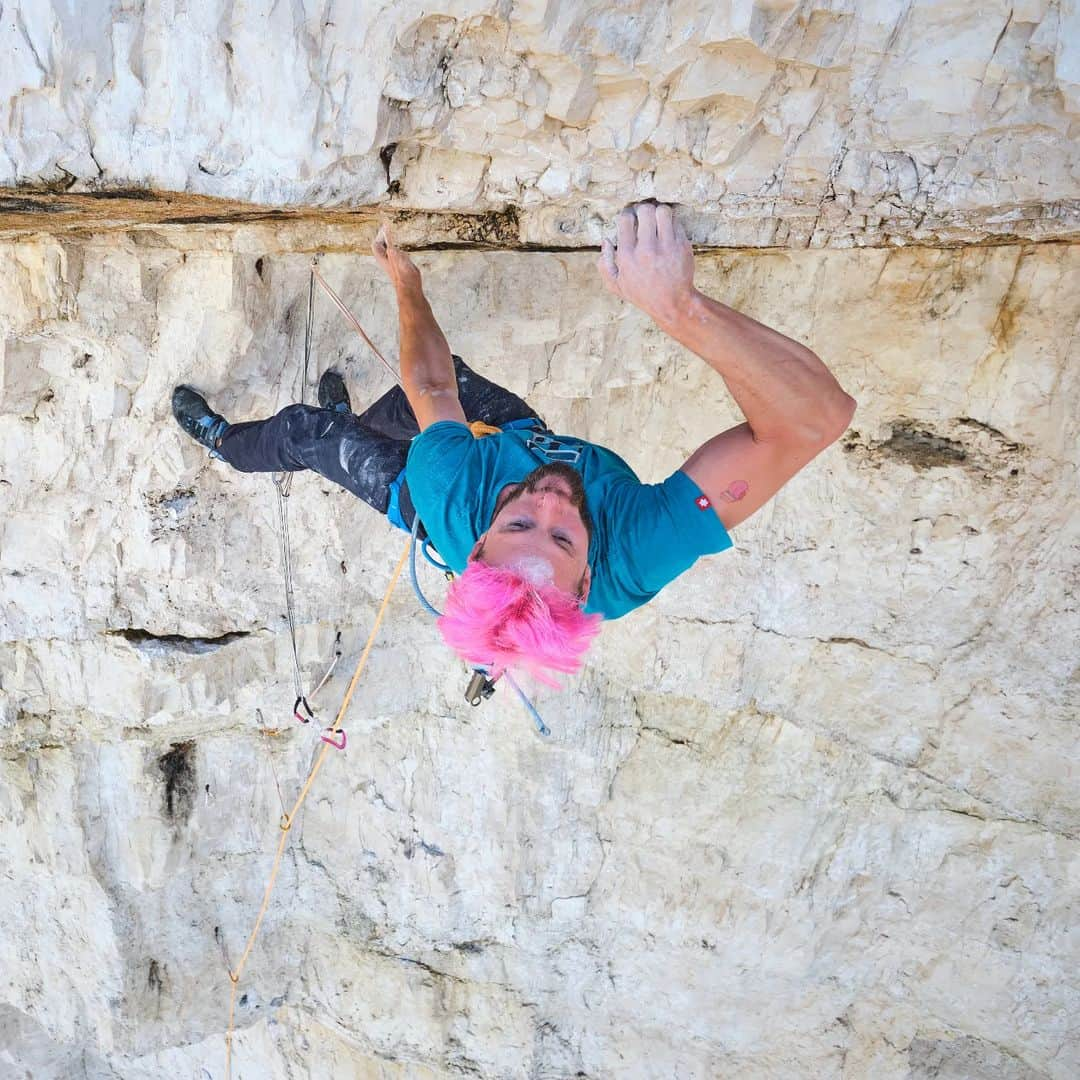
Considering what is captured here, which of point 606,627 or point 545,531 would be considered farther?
point 606,627

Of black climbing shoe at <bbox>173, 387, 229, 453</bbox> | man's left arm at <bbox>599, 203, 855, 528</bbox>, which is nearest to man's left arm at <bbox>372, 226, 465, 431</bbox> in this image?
man's left arm at <bbox>599, 203, 855, 528</bbox>

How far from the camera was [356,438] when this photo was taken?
2.02 meters

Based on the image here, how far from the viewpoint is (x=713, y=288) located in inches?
87.4

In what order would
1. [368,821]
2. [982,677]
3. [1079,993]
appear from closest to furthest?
[982,677] → [1079,993] → [368,821]

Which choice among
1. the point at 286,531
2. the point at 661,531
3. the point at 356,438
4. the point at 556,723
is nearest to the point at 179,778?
the point at 286,531

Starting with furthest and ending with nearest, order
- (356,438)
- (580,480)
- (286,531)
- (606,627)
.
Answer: (606,627) < (286,531) < (356,438) < (580,480)

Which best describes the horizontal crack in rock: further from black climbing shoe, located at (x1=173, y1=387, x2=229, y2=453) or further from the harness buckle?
the harness buckle

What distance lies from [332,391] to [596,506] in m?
1.07

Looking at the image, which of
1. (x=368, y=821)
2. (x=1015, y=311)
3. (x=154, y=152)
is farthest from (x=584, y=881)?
(x=154, y=152)

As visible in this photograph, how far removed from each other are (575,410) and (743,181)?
0.94 meters

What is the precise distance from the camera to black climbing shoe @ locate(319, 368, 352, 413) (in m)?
2.46

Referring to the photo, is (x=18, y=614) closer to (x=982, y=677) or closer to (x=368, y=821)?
(x=368, y=821)

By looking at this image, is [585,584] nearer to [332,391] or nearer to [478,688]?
[478,688]

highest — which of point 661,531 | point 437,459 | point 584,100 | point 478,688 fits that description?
point 584,100
